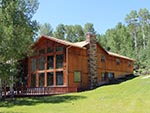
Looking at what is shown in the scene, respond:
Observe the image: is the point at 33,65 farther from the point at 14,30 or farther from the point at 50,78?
the point at 14,30

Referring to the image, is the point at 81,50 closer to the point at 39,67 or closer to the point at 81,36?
the point at 39,67

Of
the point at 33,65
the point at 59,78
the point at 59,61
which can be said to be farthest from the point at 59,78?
the point at 33,65

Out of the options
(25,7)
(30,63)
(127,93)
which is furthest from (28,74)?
(127,93)

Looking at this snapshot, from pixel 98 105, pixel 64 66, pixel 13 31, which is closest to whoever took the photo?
pixel 98 105

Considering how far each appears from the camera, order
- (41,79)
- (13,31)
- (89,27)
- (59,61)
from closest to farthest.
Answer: (13,31), (59,61), (41,79), (89,27)

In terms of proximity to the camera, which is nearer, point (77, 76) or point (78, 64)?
point (77, 76)

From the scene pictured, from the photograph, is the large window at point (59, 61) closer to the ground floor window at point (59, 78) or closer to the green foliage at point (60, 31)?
the ground floor window at point (59, 78)

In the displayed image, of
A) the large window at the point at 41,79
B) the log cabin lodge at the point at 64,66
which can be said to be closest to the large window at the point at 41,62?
the log cabin lodge at the point at 64,66

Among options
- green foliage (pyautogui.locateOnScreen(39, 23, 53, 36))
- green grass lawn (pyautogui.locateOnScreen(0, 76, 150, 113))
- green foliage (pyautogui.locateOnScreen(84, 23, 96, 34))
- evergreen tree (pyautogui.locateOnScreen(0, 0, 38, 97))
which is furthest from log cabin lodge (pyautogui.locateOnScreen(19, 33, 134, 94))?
green foliage (pyautogui.locateOnScreen(84, 23, 96, 34))

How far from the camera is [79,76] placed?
110ft

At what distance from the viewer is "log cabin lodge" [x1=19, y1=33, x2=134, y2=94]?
31830 millimetres

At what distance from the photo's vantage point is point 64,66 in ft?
105

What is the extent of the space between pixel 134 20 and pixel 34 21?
143 ft

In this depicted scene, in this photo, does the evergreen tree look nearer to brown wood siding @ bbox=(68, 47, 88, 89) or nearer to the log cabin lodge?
the log cabin lodge
